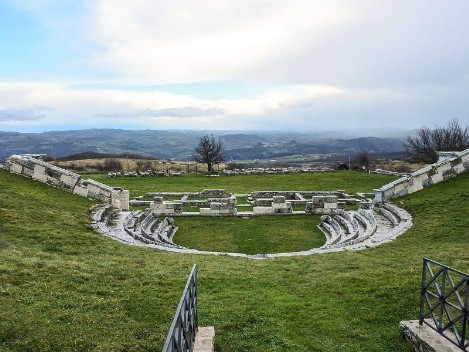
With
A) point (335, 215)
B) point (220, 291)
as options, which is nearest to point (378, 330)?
point (220, 291)

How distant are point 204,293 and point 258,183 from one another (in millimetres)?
29457

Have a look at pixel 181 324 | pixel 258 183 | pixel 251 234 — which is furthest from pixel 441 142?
pixel 181 324

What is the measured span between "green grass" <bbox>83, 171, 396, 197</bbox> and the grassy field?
19.6 meters

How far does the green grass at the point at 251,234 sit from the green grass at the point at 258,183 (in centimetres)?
1035

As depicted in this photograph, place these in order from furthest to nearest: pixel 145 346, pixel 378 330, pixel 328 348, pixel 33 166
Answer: pixel 33 166, pixel 378 330, pixel 328 348, pixel 145 346

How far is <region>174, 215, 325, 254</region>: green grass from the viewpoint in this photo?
18.7 m

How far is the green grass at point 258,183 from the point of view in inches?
1384

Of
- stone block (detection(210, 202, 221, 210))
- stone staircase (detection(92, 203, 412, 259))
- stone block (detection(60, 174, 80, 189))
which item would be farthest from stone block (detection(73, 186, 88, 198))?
stone block (detection(210, 202, 221, 210))

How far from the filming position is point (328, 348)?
718cm

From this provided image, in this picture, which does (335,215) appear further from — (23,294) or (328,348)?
(23,294)

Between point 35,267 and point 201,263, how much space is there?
16.6ft

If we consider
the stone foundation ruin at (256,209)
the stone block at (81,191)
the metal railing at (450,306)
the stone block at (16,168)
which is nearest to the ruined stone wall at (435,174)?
the stone foundation ruin at (256,209)

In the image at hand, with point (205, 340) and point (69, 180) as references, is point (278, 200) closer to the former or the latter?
point (69, 180)

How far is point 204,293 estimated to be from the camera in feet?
31.8
